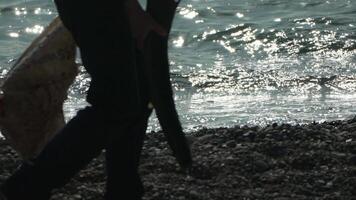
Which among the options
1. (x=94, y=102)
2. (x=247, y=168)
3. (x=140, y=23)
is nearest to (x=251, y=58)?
(x=247, y=168)

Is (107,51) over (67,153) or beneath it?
over

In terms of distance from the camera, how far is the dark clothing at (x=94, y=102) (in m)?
3.51

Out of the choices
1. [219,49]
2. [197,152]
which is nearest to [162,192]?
[197,152]

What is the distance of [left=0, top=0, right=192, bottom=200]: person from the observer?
351 cm

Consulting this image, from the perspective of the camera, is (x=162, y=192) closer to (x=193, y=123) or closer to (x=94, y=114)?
(x=94, y=114)

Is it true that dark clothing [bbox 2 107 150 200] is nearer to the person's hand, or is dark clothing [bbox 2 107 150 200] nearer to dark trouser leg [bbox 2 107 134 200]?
dark trouser leg [bbox 2 107 134 200]

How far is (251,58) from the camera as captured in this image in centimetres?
1110

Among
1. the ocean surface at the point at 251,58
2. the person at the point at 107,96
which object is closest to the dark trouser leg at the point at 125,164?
the person at the point at 107,96

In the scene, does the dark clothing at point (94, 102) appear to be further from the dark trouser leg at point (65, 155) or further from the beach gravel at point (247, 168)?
the beach gravel at point (247, 168)

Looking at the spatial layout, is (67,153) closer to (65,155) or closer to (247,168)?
(65,155)

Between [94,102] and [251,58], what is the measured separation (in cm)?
763

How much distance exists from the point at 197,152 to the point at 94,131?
2241mm

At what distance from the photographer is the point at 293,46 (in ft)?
38.0

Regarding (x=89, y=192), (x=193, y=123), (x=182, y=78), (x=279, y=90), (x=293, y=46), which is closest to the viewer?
(x=89, y=192)
